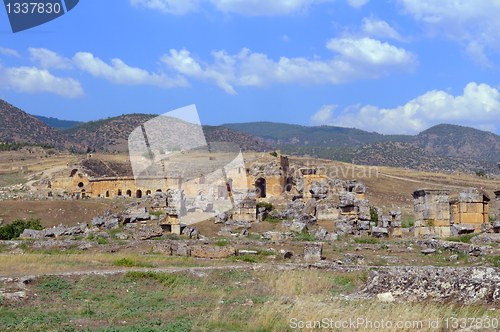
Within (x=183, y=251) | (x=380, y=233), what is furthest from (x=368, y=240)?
(x=183, y=251)

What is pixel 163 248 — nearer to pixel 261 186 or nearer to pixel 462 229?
pixel 462 229

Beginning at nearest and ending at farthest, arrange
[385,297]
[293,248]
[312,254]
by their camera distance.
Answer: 1. [385,297]
2. [312,254]
3. [293,248]

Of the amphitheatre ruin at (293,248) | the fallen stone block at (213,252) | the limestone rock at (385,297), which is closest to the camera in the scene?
the limestone rock at (385,297)

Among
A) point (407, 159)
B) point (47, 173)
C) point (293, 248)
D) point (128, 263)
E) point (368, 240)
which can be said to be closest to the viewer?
point (128, 263)

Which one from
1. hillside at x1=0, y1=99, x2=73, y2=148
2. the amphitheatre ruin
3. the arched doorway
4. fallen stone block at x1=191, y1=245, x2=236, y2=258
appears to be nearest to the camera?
the amphitheatre ruin

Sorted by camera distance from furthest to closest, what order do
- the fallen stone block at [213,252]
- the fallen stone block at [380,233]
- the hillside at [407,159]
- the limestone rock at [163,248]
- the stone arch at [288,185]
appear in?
the hillside at [407,159]
the stone arch at [288,185]
the fallen stone block at [380,233]
the limestone rock at [163,248]
the fallen stone block at [213,252]

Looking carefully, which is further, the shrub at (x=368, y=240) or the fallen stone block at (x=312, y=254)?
the shrub at (x=368, y=240)

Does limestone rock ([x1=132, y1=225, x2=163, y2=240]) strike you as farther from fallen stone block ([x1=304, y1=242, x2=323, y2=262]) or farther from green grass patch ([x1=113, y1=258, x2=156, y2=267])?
fallen stone block ([x1=304, y1=242, x2=323, y2=262])

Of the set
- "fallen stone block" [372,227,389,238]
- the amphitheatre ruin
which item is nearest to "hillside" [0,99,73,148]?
the amphitheatre ruin

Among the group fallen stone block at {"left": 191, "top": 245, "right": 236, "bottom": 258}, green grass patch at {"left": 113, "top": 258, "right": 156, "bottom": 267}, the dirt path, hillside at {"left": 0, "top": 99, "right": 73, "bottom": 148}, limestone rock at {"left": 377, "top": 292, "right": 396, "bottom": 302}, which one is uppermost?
hillside at {"left": 0, "top": 99, "right": 73, "bottom": 148}

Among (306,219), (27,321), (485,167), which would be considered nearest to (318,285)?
(27,321)

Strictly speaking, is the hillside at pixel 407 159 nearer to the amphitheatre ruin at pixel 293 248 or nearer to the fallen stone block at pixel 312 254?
the amphitheatre ruin at pixel 293 248

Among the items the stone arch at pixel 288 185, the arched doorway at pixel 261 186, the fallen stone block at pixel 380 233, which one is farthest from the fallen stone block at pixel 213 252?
the stone arch at pixel 288 185

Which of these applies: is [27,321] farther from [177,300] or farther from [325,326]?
[325,326]
